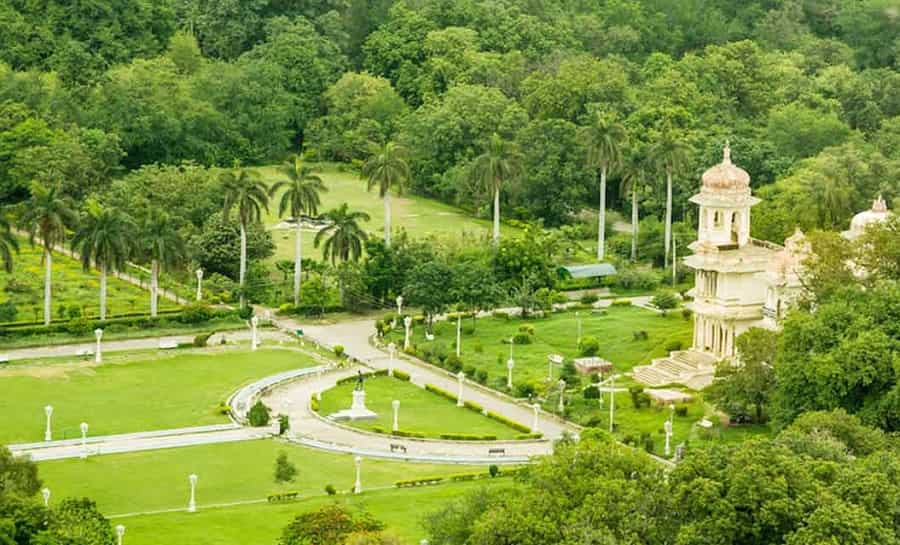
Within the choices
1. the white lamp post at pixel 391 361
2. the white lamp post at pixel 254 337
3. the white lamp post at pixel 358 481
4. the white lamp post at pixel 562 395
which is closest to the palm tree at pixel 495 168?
the white lamp post at pixel 391 361

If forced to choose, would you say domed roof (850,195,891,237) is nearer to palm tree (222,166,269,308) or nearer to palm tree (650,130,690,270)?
palm tree (650,130,690,270)

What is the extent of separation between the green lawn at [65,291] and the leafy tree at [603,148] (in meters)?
24.7

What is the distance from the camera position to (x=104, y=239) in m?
101

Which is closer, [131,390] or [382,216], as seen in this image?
[131,390]

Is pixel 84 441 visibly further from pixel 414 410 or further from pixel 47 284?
pixel 47 284

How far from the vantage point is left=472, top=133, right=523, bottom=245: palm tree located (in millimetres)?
→ 113938

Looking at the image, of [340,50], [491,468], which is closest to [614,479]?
[491,468]

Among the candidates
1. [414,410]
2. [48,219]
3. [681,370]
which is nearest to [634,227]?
[681,370]

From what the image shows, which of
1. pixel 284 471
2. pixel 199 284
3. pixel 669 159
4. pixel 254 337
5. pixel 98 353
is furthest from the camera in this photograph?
pixel 669 159

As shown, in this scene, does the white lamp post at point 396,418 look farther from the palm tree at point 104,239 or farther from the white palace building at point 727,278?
the palm tree at point 104,239

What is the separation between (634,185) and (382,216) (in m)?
15.9

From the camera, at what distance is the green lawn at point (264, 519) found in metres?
71.4

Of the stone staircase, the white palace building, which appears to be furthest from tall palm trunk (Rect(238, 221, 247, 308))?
the white palace building

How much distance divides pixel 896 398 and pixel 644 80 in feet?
232
